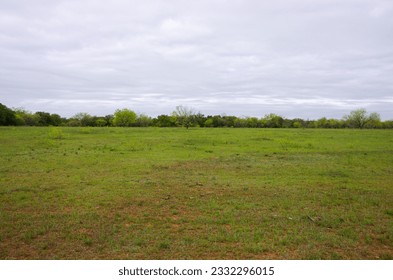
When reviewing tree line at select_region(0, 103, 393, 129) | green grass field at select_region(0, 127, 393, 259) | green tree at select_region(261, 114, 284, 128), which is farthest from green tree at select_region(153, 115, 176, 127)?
green grass field at select_region(0, 127, 393, 259)

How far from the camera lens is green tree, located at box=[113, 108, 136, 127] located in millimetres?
96250

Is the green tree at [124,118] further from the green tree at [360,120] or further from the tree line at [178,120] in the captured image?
the green tree at [360,120]

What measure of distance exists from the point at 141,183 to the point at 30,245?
662 centimetres

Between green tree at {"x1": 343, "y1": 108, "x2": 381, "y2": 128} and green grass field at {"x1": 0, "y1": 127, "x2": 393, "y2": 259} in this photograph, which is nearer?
green grass field at {"x1": 0, "y1": 127, "x2": 393, "y2": 259}

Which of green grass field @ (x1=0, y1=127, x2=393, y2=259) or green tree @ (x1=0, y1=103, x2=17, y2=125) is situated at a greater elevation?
green tree @ (x1=0, y1=103, x2=17, y2=125)

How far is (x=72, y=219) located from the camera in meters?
8.71

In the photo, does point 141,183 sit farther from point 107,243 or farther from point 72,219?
point 107,243

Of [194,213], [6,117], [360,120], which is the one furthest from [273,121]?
[194,213]

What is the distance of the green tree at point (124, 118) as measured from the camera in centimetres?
9625

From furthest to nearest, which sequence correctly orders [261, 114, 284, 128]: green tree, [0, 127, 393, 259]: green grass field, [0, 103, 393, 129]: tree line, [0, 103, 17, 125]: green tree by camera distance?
[261, 114, 284, 128]: green tree → [0, 103, 393, 129]: tree line → [0, 103, 17, 125]: green tree → [0, 127, 393, 259]: green grass field

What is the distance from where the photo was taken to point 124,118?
9631 centimetres

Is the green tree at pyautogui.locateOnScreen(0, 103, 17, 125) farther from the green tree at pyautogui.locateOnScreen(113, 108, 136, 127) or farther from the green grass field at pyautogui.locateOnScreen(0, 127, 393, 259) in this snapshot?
the green grass field at pyautogui.locateOnScreen(0, 127, 393, 259)

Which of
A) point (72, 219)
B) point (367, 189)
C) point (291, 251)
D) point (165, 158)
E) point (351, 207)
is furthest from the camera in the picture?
point (165, 158)

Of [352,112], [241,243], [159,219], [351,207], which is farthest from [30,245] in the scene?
[352,112]
